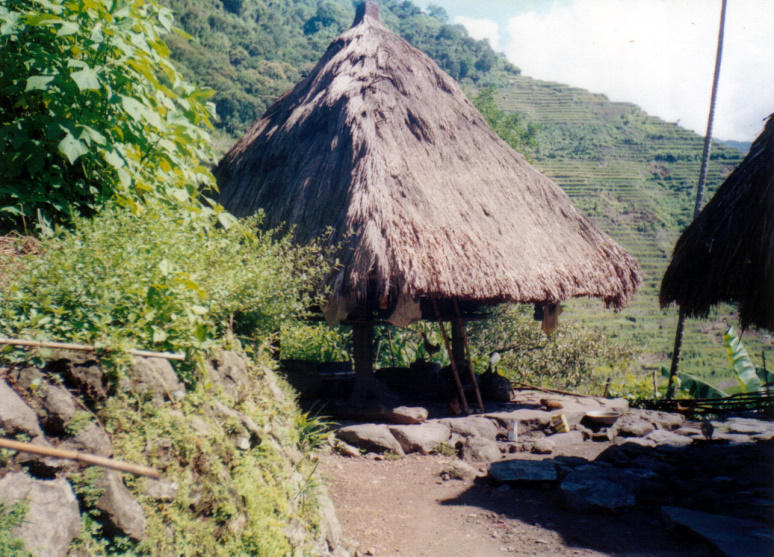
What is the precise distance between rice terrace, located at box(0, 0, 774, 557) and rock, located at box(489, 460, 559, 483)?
0.03 meters

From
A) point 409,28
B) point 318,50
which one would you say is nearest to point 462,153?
point 318,50

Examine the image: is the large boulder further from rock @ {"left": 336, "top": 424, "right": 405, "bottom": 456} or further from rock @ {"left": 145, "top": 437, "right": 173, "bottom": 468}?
rock @ {"left": 336, "top": 424, "right": 405, "bottom": 456}

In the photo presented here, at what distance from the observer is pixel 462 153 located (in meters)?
6.82

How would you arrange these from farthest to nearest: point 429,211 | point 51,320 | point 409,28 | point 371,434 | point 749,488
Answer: point 409,28 < point 429,211 < point 371,434 < point 749,488 < point 51,320

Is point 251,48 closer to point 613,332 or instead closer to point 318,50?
point 318,50

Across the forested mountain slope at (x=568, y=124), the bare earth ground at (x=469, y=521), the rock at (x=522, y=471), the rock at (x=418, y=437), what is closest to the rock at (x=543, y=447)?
the rock at (x=522, y=471)

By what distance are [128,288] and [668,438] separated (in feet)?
18.8

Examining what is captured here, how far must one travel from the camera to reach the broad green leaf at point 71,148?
2.35 meters

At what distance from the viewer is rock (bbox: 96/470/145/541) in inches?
66.4

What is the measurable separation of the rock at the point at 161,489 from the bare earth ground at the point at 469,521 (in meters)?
1.67

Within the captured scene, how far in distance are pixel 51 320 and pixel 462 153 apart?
5.64 metres

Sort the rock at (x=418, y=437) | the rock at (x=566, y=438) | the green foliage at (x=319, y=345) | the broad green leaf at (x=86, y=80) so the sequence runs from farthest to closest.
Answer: the green foliage at (x=319, y=345)
the rock at (x=566, y=438)
the rock at (x=418, y=437)
the broad green leaf at (x=86, y=80)

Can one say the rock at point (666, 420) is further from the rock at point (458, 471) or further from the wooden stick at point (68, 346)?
the wooden stick at point (68, 346)

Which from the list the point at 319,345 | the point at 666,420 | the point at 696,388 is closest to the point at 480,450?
the point at 666,420
